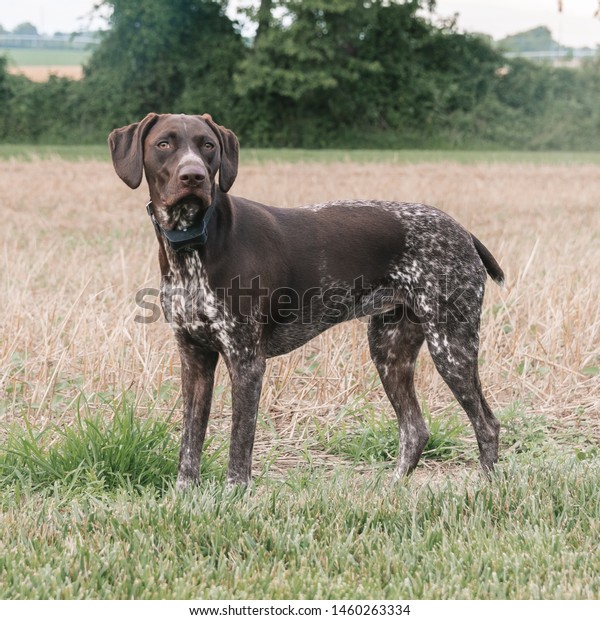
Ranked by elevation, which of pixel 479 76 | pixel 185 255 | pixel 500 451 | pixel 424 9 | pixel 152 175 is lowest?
pixel 500 451

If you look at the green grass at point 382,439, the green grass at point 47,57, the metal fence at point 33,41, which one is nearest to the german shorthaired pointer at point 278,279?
the green grass at point 382,439

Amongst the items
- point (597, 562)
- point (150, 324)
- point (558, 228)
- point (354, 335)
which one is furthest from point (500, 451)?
point (558, 228)

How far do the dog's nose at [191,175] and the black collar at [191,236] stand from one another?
0.83ft

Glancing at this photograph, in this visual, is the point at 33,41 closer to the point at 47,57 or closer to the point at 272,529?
the point at 47,57

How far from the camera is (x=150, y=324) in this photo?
6.45 meters

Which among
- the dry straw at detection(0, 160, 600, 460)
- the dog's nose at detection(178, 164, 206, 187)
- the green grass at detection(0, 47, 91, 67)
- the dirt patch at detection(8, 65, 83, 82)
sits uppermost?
the green grass at detection(0, 47, 91, 67)

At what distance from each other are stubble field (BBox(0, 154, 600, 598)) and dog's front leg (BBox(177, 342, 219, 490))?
0.53 ft

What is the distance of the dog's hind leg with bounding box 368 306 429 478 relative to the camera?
477cm

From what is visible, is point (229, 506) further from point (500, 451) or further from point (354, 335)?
point (354, 335)

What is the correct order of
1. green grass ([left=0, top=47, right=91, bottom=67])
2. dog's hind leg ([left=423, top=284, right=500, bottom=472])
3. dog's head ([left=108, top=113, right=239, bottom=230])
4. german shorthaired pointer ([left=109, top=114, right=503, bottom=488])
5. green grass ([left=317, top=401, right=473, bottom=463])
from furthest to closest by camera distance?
1. green grass ([left=0, top=47, right=91, bottom=67])
2. green grass ([left=317, top=401, right=473, bottom=463])
3. dog's hind leg ([left=423, top=284, right=500, bottom=472])
4. german shorthaired pointer ([left=109, top=114, right=503, bottom=488])
5. dog's head ([left=108, top=113, right=239, bottom=230])

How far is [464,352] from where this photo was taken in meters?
4.59

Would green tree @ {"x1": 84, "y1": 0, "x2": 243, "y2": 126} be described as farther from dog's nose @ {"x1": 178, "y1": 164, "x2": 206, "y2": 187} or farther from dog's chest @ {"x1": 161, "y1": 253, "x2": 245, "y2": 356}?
dog's nose @ {"x1": 178, "y1": 164, "x2": 206, "y2": 187}

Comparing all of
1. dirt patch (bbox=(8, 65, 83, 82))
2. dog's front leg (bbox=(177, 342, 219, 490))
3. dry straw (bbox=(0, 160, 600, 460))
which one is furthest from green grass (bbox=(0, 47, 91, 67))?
dog's front leg (bbox=(177, 342, 219, 490))

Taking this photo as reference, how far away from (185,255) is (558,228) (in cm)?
963
